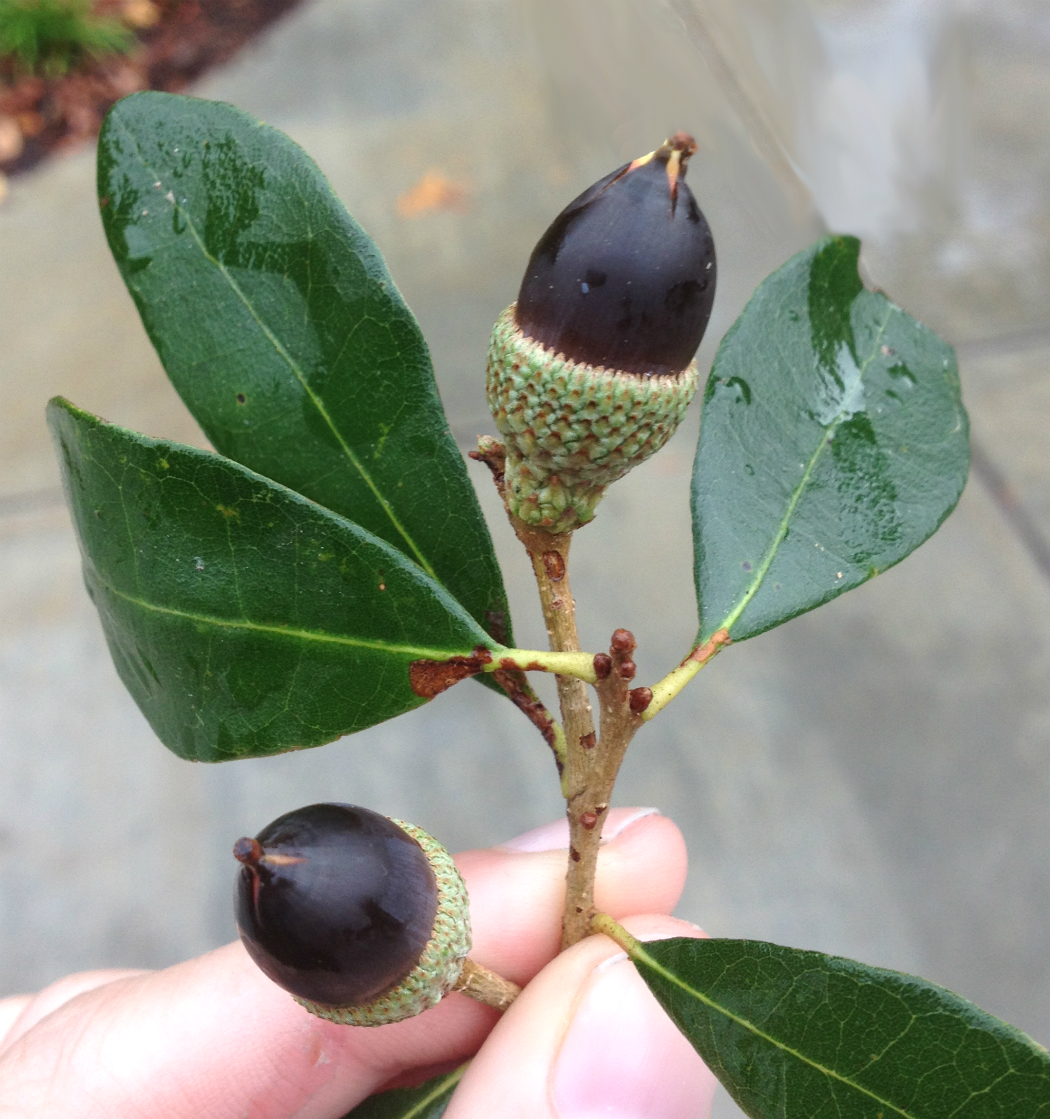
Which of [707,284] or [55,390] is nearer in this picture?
[707,284]

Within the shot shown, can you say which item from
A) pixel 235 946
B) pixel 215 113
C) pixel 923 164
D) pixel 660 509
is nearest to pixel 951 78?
pixel 923 164

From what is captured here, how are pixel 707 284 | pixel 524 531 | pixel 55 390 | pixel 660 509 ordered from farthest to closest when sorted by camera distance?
pixel 55 390, pixel 660 509, pixel 524 531, pixel 707 284

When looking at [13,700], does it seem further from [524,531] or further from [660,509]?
[524,531]

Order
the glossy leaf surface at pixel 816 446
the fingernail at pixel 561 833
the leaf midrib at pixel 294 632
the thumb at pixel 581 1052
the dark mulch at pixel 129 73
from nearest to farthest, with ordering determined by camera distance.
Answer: the leaf midrib at pixel 294 632 → the glossy leaf surface at pixel 816 446 → the thumb at pixel 581 1052 → the fingernail at pixel 561 833 → the dark mulch at pixel 129 73

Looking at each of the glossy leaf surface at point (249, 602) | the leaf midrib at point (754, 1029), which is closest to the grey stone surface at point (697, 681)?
the leaf midrib at point (754, 1029)

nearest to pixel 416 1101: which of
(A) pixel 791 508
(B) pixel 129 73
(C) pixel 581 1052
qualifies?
(C) pixel 581 1052

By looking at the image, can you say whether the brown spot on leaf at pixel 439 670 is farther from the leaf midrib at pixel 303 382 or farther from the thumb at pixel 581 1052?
the thumb at pixel 581 1052

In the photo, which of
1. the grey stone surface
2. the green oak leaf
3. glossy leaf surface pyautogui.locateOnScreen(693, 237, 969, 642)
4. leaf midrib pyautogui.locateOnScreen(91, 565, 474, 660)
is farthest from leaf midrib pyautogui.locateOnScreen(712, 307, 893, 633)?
the grey stone surface
